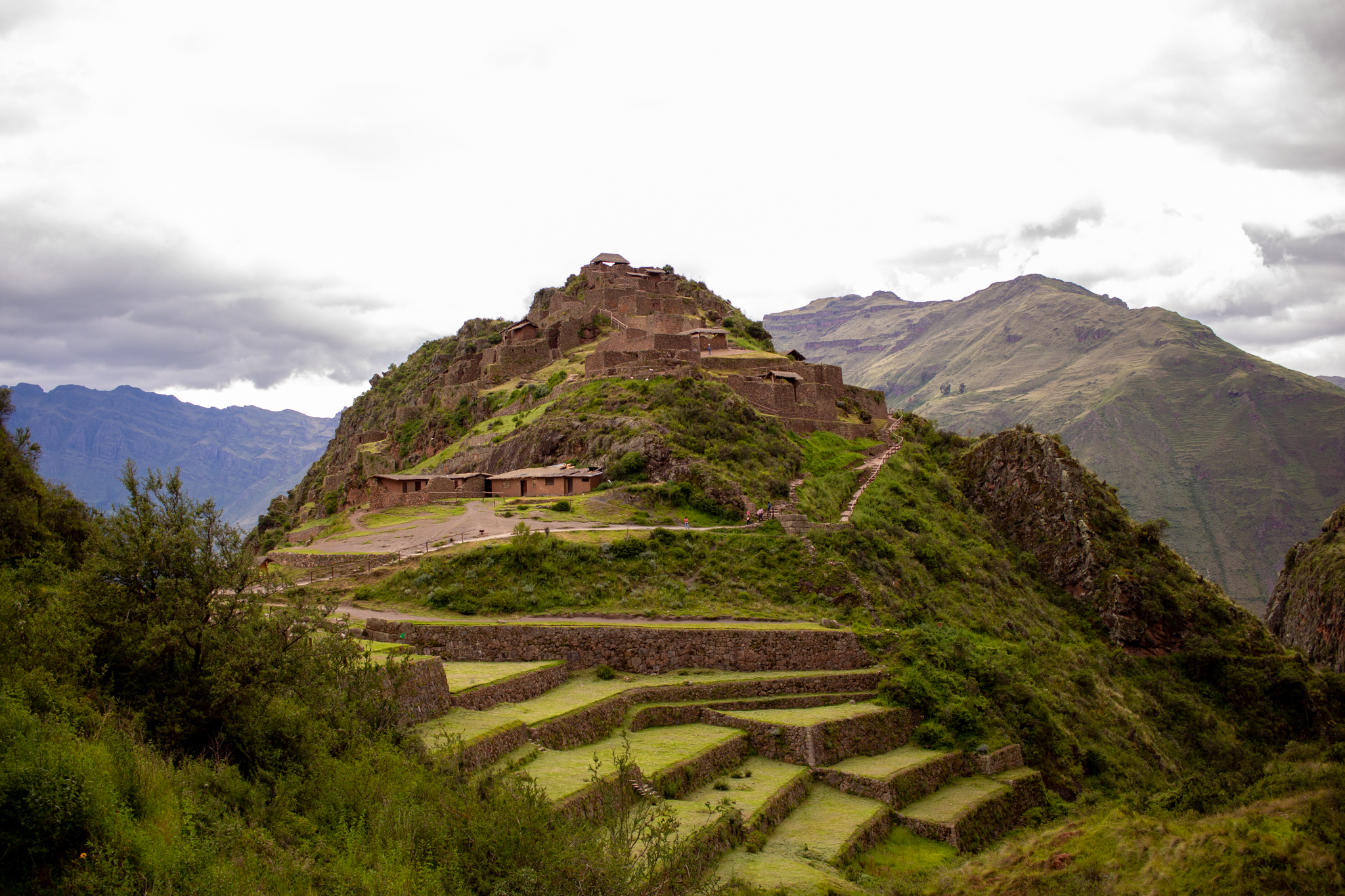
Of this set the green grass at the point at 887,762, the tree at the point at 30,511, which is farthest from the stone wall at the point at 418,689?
the tree at the point at 30,511

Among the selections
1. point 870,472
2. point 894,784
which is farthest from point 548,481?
point 894,784

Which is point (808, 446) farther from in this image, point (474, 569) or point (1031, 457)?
point (474, 569)

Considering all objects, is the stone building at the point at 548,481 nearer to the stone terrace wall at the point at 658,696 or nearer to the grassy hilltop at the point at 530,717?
the grassy hilltop at the point at 530,717

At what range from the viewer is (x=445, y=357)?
88875 millimetres

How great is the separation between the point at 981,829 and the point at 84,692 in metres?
19.8

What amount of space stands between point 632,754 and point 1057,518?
43.1m

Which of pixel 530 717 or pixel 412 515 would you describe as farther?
pixel 412 515

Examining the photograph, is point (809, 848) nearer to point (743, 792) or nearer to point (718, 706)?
point (743, 792)

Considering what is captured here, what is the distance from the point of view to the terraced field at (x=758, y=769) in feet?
54.5

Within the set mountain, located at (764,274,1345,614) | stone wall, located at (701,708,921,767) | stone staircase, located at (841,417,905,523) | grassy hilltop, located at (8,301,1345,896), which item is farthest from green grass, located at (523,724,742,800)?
mountain, located at (764,274,1345,614)

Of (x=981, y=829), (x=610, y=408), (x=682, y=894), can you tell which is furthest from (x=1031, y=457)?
(x=682, y=894)

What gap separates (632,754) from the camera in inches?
765

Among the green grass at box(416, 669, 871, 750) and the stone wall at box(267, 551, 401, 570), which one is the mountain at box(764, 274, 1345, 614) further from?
the stone wall at box(267, 551, 401, 570)

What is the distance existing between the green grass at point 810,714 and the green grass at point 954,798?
2809 millimetres
